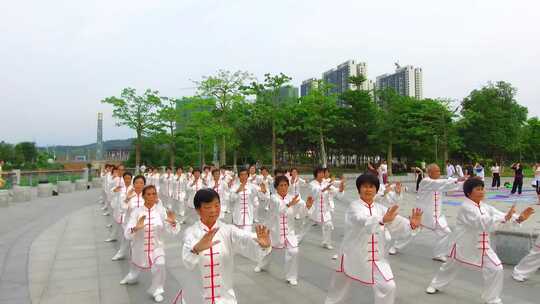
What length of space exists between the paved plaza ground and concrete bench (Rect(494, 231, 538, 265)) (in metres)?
0.20

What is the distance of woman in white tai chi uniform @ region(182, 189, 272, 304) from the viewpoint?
3.31 m

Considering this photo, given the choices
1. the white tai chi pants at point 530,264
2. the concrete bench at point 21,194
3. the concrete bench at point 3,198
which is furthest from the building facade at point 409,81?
the white tai chi pants at point 530,264

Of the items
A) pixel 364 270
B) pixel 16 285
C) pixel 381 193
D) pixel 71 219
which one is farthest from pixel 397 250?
pixel 71 219

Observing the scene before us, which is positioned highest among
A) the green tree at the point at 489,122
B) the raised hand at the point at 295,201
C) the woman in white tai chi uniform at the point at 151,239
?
the green tree at the point at 489,122

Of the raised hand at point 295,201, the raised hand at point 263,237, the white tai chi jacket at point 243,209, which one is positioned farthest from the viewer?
the white tai chi jacket at point 243,209

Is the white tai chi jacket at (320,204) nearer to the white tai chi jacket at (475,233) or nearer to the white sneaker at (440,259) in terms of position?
the white sneaker at (440,259)

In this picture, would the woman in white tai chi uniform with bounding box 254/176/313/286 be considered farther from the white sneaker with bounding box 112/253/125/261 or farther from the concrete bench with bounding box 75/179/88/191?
the concrete bench with bounding box 75/179/88/191

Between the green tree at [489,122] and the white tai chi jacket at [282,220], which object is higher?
the green tree at [489,122]

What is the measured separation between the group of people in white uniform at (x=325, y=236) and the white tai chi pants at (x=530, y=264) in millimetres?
12

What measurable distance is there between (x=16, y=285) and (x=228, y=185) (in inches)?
249

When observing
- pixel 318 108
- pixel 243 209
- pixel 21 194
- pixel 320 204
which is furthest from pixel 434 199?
pixel 318 108

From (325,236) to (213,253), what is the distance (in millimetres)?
5613

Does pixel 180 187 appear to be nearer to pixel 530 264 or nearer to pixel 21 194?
pixel 21 194

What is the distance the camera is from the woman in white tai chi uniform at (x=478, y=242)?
15.8 ft
